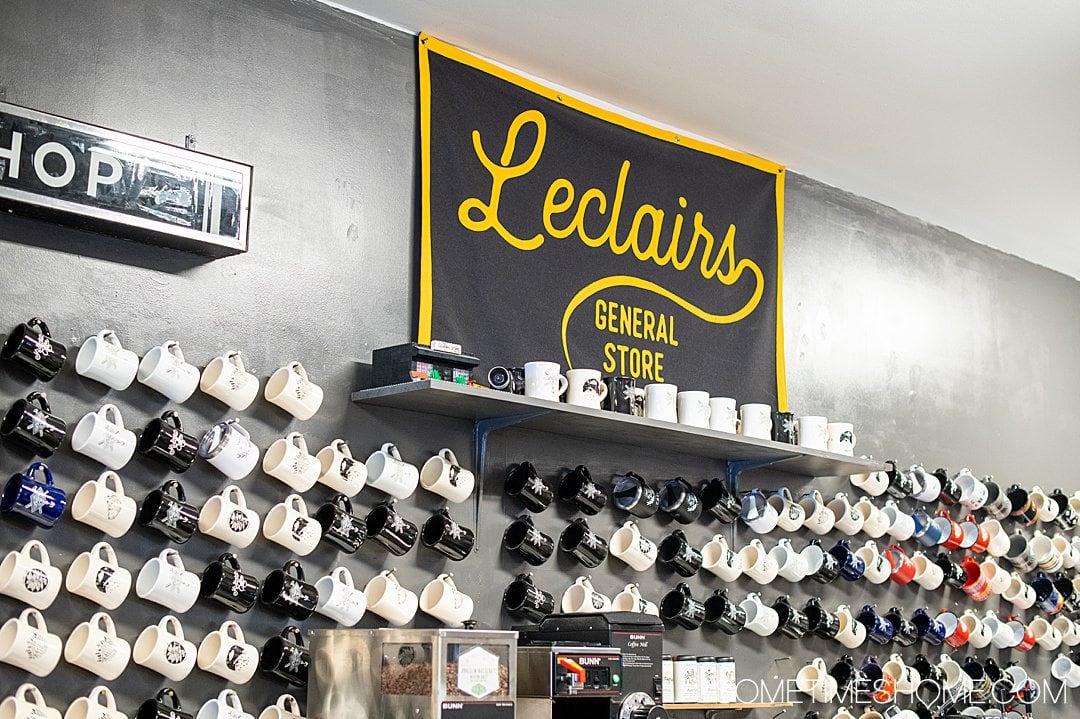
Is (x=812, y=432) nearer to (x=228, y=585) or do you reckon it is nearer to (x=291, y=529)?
(x=291, y=529)

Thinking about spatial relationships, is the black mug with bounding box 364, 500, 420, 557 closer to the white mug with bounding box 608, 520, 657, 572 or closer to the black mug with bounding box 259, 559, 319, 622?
the black mug with bounding box 259, 559, 319, 622

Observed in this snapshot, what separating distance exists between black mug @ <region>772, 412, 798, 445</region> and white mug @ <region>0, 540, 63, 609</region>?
2208 mm

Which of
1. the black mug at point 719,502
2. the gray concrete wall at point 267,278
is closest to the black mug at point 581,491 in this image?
the gray concrete wall at point 267,278

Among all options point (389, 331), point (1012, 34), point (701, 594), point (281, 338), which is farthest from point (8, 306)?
point (1012, 34)

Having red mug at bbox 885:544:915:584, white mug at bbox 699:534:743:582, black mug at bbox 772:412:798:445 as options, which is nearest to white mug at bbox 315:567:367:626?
white mug at bbox 699:534:743:582

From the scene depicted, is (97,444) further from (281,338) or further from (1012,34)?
Answer: (1012,34)

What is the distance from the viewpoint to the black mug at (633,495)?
3.43 metres

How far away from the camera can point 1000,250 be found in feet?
17.0

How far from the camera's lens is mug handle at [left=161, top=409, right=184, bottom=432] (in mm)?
2559

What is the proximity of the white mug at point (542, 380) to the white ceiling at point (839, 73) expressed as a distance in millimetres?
967

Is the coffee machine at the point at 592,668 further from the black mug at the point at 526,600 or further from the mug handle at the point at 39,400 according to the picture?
the mug handle at the point at 39,400

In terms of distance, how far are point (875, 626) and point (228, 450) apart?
2487mm

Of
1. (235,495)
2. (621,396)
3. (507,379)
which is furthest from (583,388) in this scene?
(235,495)

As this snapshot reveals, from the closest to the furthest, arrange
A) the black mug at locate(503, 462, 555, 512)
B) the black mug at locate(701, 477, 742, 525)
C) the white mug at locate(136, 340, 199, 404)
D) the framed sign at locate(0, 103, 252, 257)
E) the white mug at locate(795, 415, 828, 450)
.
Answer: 1. the framed sign at locate(0, 103, 252, 257)
2. the white mug at locate(136, 340, 199, 404)
3. the black mug at locate(503, 462, 555, 512)
4. the black mug at locate(701, 477, 742, 525)
5. the white mug at locate(795, 415, 828, 450)
